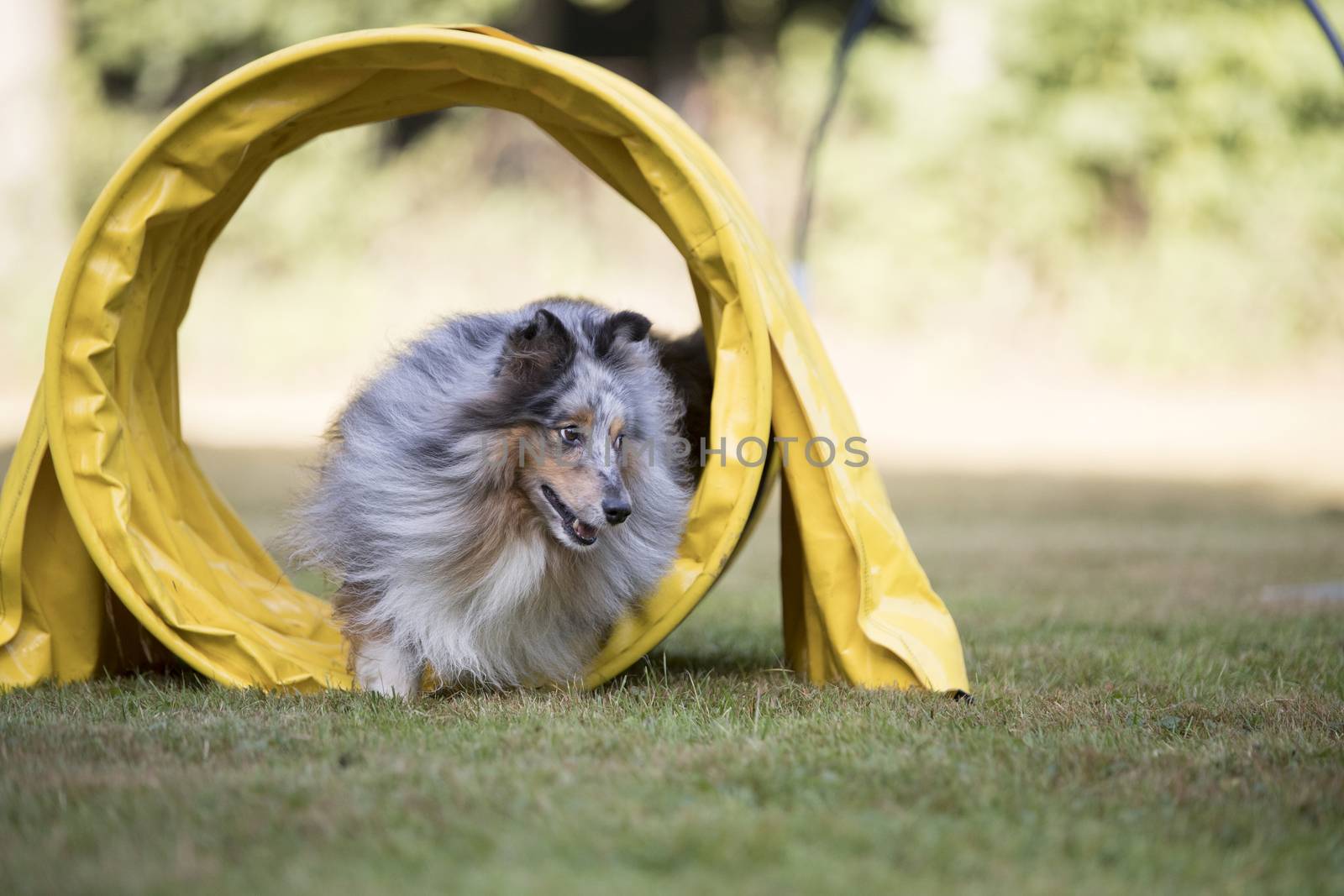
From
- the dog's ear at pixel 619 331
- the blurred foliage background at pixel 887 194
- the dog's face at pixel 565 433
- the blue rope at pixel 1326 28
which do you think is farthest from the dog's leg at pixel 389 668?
the blurred foliage background at pixel 887 194

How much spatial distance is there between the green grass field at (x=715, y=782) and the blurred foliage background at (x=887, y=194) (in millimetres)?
11588

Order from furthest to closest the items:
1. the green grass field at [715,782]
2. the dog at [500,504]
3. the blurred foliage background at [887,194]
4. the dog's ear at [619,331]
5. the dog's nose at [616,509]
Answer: the blurred foliage background at [887,194] → the dog's ear at [619,331] → the dog at [500,504] → the dog's nose at [616,509] → the green grass field at [715,782]

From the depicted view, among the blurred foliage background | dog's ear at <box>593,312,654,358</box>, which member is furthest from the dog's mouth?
the blurred foliage background

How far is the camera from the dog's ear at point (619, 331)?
154 inches

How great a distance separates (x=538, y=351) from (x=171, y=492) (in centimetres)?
157

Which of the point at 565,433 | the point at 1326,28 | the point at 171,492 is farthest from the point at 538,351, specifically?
the point at 1326,28

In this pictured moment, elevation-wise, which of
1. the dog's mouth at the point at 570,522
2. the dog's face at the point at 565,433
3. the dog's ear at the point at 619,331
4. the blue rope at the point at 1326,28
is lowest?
the dog's mouth at the point at 570,522

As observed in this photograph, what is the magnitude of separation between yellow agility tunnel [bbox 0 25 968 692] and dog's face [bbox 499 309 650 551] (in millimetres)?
407

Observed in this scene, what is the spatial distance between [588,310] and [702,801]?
201cm

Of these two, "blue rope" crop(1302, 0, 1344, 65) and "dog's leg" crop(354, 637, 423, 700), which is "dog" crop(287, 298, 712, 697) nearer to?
"dog's leg" crop(354, 637, 423, 700)

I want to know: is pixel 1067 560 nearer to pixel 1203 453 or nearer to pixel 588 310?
pixel 588 310

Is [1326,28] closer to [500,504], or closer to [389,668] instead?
[500,504]

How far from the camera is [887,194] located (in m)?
16.4

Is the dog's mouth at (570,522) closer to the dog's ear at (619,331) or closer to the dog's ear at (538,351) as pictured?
the dog's ear at (538,351)
